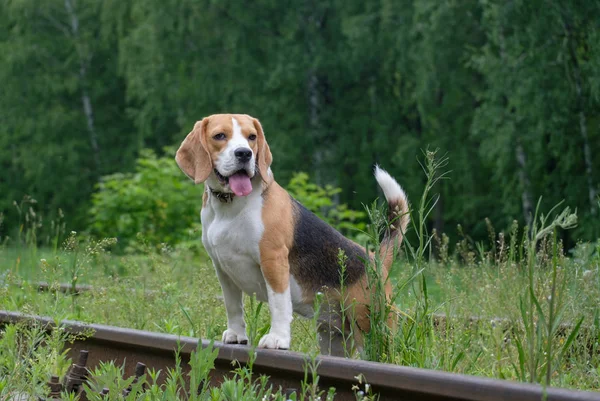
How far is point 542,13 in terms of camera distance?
22.1m

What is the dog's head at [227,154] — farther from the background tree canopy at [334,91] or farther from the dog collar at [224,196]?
the background tree canopy at [334,91]

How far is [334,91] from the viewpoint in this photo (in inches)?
1235

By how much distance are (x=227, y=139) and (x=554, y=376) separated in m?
2.05

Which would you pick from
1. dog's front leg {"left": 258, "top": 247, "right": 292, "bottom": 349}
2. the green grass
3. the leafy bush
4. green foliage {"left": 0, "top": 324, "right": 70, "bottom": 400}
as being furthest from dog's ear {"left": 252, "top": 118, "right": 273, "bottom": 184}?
the leafy bush

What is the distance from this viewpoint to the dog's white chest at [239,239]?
4.80 m

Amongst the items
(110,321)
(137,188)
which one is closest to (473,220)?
(137,188)

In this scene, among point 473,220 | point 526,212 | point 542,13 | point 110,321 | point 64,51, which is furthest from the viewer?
point 64,51

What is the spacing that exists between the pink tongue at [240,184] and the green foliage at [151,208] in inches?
453

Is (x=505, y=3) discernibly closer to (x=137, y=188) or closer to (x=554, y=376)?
(x=137, y=188)

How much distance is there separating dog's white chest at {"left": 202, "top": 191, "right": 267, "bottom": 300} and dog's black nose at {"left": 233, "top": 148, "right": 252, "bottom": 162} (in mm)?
210

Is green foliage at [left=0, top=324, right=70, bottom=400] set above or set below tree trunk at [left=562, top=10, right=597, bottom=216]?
below

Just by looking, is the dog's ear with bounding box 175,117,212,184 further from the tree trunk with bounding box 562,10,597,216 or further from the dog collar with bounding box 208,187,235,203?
the tree trunk with bounding box 562,10,597,216

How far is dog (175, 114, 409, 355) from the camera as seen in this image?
480 centimetres

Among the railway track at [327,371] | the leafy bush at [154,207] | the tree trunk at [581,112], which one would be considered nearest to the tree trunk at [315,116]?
the tree trunk at [581,112]
